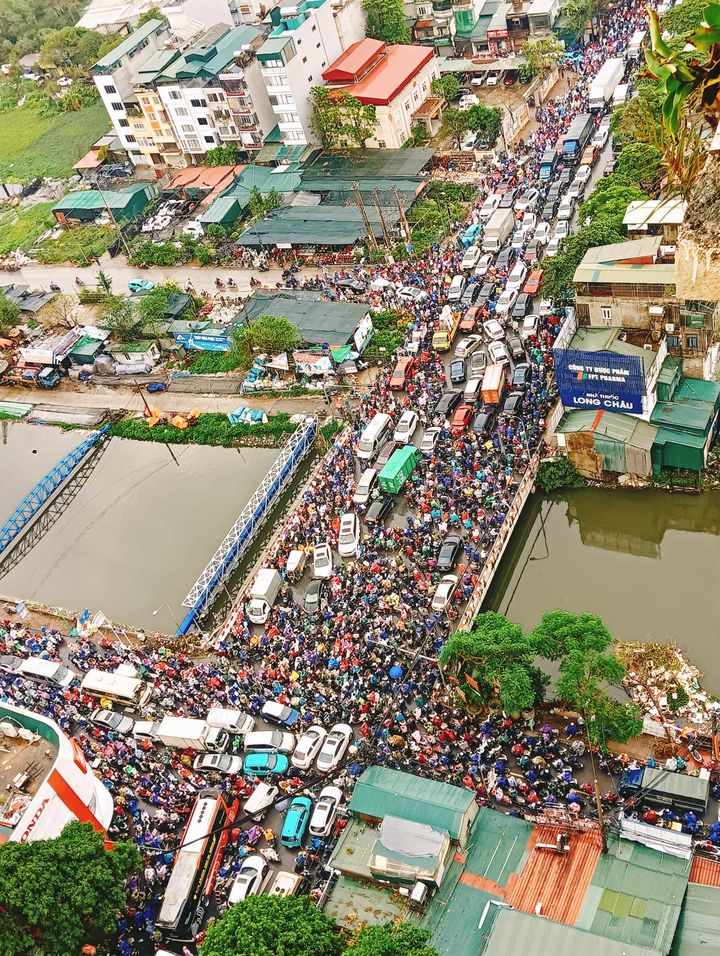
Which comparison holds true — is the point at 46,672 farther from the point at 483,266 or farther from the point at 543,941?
the point at 483,266

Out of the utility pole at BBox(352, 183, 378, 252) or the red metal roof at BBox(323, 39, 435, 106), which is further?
the red metal roof at BBox(323, 39, 435, 106)

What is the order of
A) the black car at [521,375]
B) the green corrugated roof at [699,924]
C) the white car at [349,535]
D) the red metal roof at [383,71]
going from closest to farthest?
the green corrugated roof at [699,924], the white car at [349,535], the black car at [521,375], the red metal roof at [383,71]

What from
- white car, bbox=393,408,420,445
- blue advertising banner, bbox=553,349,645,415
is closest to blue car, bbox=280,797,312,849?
white car, bbox=393,408,420,445

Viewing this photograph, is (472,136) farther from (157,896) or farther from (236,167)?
(157,896)

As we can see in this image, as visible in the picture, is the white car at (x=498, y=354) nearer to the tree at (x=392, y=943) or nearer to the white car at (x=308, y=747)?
the white car at (x=308, y=747)

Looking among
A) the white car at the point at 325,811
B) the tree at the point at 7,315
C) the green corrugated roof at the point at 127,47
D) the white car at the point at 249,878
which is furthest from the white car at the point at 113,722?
the green corrugated roof at the point at 127,47

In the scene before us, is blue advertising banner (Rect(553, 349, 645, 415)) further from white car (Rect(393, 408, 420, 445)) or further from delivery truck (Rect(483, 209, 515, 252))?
delivery truck (Rect(483, 209, 515, 252))
